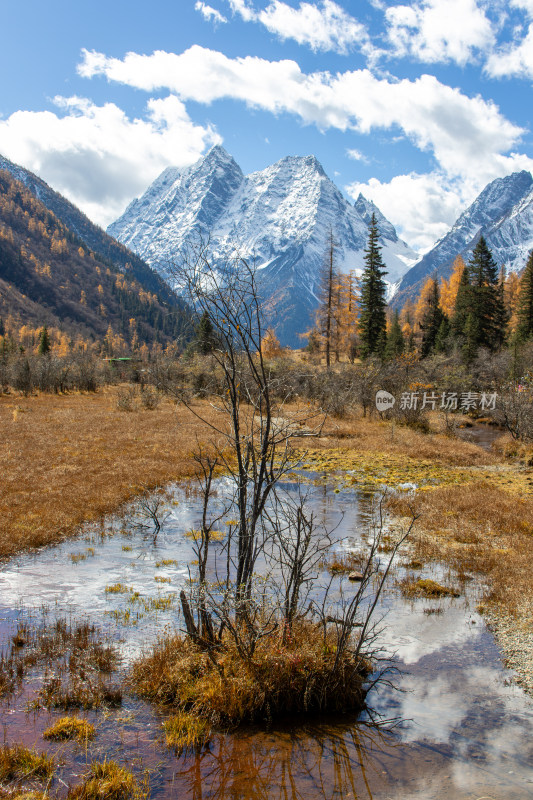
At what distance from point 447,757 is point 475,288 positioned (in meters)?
Result: 58.0

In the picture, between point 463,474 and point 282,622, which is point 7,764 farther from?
point 463,474

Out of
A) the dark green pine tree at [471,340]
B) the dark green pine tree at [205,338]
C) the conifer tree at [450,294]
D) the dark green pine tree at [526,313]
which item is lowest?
the dark green pine tree at [205,338]

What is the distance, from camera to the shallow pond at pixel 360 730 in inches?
178

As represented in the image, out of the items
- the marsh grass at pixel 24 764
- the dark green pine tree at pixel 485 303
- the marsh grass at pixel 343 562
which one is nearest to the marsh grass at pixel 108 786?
the marsh grass at pixel 24 764

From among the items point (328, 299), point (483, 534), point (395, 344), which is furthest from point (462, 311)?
point (483, 534)

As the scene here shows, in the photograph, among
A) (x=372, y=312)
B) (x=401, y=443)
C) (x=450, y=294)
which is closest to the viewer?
(x=401, y=443)

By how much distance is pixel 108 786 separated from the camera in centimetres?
421

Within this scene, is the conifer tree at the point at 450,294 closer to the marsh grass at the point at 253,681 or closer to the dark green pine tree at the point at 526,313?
the dark green pine tree at the point at 526,313

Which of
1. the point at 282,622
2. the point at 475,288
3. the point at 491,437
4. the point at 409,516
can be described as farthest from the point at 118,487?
the point at 475,288

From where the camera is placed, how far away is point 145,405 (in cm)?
4028

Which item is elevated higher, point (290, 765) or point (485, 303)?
point (485, 303)

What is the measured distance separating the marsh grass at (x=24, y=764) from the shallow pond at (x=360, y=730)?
156 millimetres
